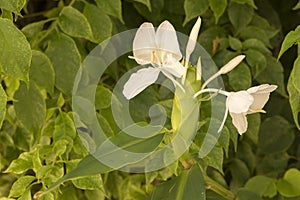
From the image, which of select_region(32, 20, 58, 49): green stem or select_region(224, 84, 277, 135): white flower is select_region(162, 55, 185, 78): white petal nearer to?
select_region(224, 84, 277, 135): white flower

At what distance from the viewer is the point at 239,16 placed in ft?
3.39

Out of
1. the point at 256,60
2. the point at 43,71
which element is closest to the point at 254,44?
the point at 256,60

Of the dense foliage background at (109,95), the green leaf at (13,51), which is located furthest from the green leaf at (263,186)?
the green leaf at (13,51)

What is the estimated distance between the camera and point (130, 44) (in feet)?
3.33

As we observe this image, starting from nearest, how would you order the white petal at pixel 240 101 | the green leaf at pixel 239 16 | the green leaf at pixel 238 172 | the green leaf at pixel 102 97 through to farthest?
the white petal at pixel 240 101
the green leaf at pixel 102 97
the green leaf at pixel 239 16
the green leaf at pixel 238 172

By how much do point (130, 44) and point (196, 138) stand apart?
252 mm

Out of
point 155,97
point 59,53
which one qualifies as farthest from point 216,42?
point 59,53

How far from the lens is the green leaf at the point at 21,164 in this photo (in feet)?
2.81

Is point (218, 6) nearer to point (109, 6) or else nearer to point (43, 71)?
point (109, 6)

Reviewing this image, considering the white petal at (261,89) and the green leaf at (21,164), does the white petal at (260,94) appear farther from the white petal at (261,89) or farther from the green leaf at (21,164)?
the green leaf at (21,164)

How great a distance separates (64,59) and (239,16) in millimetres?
304

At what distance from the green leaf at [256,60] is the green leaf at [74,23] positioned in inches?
9.8

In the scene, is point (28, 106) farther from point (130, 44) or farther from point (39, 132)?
point (130, 44)

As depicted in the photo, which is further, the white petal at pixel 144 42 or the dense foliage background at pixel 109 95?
the dense foliage background at pixel 109 95
